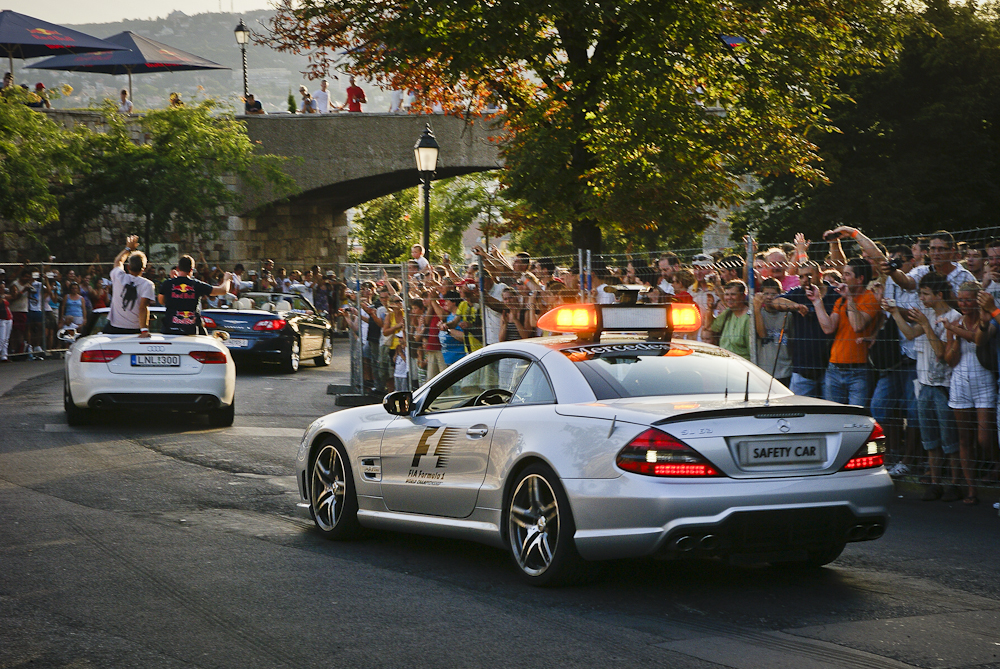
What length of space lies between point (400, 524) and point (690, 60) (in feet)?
43.8

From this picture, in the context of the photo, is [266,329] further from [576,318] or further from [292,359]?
[576,318]

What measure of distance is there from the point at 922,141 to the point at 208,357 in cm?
2498

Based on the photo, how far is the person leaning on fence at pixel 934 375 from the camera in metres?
8.91

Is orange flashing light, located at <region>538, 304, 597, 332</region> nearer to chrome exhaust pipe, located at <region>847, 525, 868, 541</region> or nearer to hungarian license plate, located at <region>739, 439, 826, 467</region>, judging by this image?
hungarian license plate, located at <region>739, 439, 826, 467</region>

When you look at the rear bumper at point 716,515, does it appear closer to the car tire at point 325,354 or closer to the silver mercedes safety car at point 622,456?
the silver mercedes safety car at point 622,456

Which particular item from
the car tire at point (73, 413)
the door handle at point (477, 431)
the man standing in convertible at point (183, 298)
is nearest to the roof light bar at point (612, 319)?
the door handle at point (477, 431)

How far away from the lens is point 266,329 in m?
21.4

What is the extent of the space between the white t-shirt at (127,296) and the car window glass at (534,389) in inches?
325

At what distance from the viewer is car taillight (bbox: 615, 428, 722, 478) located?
5473 mm

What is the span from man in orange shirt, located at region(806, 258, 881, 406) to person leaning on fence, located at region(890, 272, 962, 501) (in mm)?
501

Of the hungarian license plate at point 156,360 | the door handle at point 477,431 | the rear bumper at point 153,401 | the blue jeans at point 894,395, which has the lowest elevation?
the rear bumper at point 153,401

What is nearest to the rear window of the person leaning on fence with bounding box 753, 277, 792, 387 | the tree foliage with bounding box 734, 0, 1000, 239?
the person leaning on fence with bounding box 753, 277, 792, 387

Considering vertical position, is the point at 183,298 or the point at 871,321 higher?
the point at 183,298

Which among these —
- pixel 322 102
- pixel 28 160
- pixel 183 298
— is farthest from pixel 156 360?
pixel 322 102
